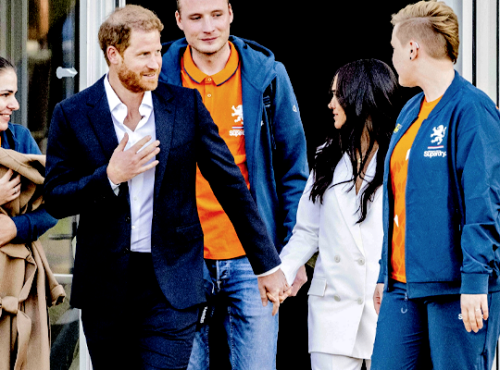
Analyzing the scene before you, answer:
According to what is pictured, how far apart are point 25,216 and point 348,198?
4.72 feet

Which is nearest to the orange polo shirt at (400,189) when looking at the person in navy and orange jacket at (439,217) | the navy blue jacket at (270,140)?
the person in navy and orange jacket at (439,217)

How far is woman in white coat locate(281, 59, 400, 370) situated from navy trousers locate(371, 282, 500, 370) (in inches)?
18.1

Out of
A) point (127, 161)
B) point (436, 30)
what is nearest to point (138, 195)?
point (127, 161)

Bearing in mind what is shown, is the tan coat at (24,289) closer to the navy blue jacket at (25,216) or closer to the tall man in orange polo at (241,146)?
the navy blue jacket at (25,216)

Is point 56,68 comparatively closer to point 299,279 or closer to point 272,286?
point 299,279

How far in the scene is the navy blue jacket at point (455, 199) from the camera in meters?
2.84

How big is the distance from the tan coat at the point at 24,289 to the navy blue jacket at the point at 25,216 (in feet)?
0.18

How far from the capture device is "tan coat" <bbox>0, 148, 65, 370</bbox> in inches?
140

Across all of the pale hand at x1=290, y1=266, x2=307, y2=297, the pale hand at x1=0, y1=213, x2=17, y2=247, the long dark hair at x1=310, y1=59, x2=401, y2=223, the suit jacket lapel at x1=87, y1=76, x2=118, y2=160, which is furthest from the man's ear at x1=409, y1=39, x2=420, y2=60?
the pale hand at x1=0, y1=213, x2=17, y2=247

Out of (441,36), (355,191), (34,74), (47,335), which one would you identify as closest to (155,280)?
(47,335)

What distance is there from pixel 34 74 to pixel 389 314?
2554mm

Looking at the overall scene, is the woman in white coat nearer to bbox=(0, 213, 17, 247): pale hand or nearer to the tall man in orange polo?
the tall man in orange polo

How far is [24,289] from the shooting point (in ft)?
11.8

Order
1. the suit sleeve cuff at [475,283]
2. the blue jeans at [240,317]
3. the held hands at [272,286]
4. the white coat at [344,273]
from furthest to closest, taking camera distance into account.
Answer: the blue jeans at [240,317] → the white coat at [344,273] → the held hands at [272,286] → the suit sleeve cuff at [475,283]
